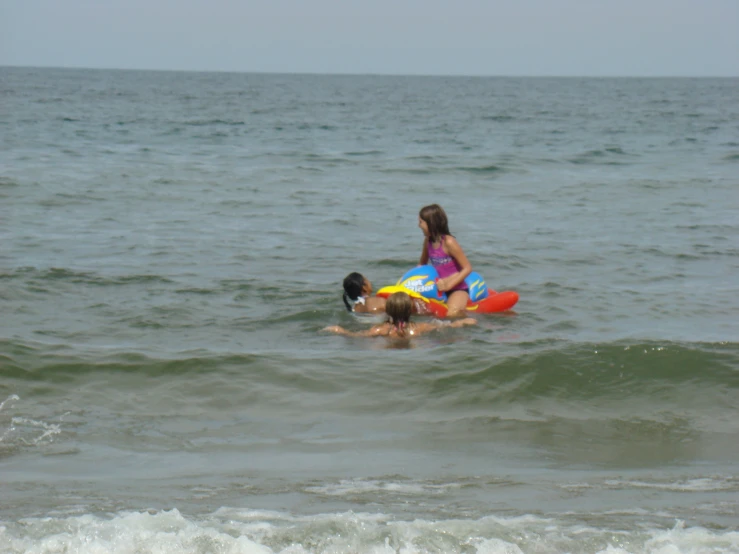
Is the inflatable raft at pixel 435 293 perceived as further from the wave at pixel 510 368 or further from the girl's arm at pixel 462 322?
the wave at pixel 510 368

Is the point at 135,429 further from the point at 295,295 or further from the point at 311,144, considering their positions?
the point at 311,144

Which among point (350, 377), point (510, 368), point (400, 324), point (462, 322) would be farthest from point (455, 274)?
point (350, 377)

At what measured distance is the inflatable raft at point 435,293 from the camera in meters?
9.07

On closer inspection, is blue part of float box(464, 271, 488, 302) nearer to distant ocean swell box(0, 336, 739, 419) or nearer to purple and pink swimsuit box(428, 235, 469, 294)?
purple and pink swimsuit box(428, 235, 469, 294)

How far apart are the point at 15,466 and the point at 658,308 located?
7116 mm

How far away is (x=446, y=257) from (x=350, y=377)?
2.21m

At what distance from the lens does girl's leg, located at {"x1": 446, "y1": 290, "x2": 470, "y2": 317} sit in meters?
9.14

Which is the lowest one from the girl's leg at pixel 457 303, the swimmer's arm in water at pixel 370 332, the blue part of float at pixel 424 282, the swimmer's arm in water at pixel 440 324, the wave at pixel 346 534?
the wave at pixel 346 534

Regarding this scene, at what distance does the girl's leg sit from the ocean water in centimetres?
27

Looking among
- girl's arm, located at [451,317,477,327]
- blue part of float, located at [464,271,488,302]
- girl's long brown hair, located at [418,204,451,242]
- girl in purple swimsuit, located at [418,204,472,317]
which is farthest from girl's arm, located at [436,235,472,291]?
Result: girl's arm, located at [451,317,477,327]

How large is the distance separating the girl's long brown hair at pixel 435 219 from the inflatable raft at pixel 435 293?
0.36 meters

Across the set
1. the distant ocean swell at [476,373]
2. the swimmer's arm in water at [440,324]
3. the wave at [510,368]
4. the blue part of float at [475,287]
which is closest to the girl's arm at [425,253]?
the blue part of float at [475,287]

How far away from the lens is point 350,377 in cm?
763

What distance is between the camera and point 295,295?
35.0 ft
